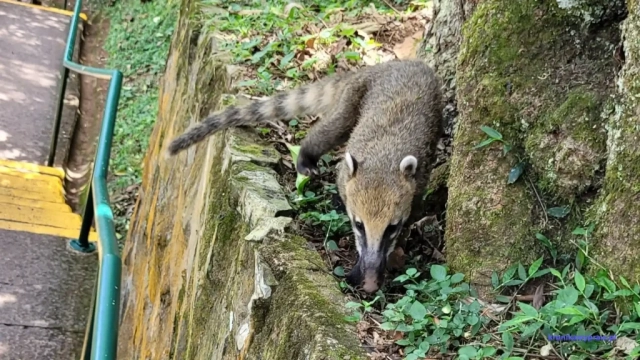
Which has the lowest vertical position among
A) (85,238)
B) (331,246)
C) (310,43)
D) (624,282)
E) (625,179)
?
(85,238)

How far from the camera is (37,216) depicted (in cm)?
522

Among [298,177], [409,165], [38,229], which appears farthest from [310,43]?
[38,229]

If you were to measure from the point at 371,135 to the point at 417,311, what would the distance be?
1494mm

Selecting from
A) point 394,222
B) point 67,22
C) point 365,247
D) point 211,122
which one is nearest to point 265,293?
point 365,247

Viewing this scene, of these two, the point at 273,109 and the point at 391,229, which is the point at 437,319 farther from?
the point at 273,109

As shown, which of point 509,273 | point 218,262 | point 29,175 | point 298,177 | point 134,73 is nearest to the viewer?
point 509,273

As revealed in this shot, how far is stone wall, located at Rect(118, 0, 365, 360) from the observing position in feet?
7.95

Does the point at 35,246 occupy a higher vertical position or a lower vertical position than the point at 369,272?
lower

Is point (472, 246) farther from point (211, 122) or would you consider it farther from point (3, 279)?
point (3, 279)

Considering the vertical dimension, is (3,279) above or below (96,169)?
below

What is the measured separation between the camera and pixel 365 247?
9.96 feet

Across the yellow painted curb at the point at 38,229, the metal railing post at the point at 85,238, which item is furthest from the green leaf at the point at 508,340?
the yellow painted curb at the point at 38,229

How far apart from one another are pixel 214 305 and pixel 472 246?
1.16 meters

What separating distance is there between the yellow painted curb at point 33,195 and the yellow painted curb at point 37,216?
11.7 inches
